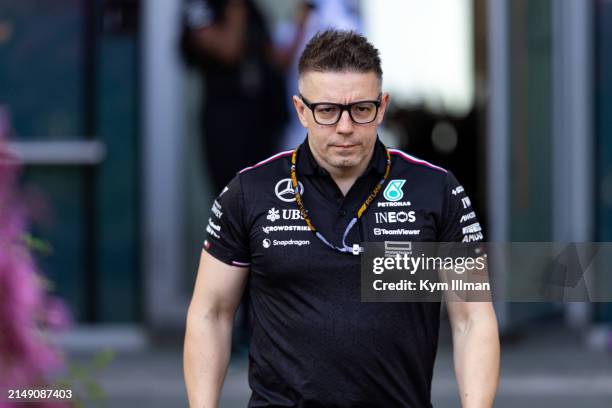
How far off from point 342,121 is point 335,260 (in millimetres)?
354

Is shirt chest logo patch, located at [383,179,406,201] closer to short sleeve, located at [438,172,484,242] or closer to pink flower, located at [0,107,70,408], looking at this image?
short sleeve, located at [438,172,484,242]

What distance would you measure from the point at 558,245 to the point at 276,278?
99 cm

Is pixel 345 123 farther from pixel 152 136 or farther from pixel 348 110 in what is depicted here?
pixel 152 136

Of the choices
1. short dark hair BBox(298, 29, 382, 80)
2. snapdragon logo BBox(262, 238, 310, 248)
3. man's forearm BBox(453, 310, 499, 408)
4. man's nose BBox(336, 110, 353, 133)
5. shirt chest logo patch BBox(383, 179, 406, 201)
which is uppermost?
short dark hair BBox(298, 29, 382, 80)

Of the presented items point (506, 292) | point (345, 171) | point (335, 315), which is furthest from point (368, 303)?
point (506, 292)

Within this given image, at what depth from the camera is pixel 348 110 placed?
331cm

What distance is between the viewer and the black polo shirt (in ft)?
10.8

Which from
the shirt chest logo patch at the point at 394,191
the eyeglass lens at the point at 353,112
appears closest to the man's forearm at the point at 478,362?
the shirt chest logo patch at the point at 394,191

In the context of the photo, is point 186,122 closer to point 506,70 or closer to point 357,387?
point 506,70

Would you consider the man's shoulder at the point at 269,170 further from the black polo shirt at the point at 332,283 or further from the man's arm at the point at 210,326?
the man's arm at the point at 210,326

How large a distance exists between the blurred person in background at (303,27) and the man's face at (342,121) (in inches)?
162

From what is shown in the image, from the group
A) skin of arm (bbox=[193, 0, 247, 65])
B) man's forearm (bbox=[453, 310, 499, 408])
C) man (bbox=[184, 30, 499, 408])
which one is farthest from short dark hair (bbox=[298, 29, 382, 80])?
skin of arm (bbox=[193, 0, 247, 65])

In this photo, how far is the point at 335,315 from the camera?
3303mm

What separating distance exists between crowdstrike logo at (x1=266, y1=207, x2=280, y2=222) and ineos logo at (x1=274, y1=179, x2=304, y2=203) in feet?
0.13
